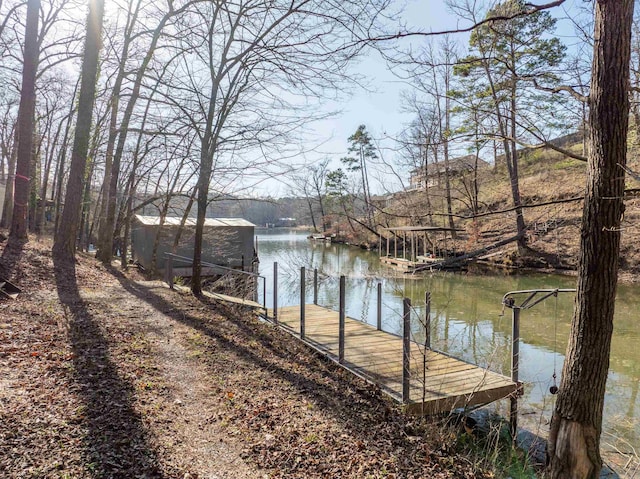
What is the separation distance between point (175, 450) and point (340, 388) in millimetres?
2171

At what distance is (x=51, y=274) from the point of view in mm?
7258

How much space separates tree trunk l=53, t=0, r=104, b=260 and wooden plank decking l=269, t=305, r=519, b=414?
5.39 m

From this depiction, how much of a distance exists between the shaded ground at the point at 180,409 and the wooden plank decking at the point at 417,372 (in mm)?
317

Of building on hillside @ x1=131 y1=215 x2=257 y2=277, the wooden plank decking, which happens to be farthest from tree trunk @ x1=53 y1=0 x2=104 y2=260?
building on hillside @ x1=131 y1=215 x2=257 y2=277

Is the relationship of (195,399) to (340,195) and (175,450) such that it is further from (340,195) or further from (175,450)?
(340,195)

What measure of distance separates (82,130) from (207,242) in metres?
9.43

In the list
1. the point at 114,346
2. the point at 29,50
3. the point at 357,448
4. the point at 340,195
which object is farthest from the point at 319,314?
the point at 340,195

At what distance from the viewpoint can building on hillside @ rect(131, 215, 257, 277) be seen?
17.1 meters

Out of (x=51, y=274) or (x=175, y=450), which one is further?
(x=51, y=274)

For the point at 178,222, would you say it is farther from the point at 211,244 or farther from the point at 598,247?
the point at 598,247

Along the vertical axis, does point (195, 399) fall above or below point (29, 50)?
below

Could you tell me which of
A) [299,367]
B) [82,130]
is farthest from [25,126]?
[299,367]

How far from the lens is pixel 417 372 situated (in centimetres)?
506

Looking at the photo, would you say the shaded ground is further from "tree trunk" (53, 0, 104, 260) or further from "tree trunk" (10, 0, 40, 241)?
"tree trunk" (10, 0, 40, 241)
